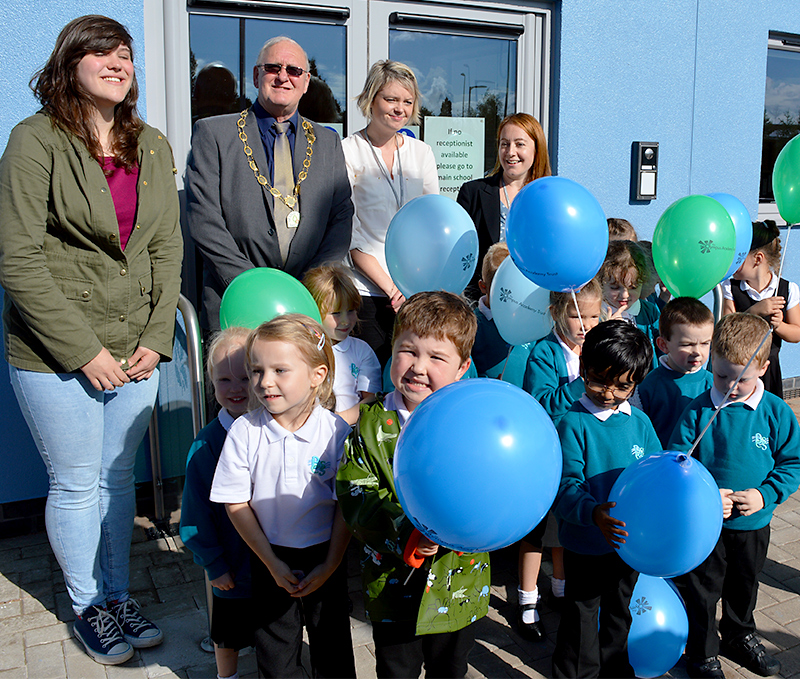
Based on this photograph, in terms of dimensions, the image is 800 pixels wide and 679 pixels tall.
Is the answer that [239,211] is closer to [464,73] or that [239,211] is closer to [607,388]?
[607,388]

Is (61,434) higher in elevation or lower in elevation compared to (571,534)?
higher

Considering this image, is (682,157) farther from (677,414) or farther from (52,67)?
(52,67)

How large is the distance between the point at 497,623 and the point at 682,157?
3.92 meters

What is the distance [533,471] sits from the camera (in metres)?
1.61

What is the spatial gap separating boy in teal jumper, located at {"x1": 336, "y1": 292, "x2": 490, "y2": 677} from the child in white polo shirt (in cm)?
16

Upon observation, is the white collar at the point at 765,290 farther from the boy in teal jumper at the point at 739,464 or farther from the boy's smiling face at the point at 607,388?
the boy's smiling face at the point at 607,388

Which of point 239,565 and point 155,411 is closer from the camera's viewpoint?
point 239,565

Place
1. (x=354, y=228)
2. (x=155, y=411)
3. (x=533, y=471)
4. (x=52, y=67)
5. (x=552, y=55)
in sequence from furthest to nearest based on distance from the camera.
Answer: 1. (x=552, y=55)
2. (x=155, y=411)
3. (x=354, y=228)
4. (x=52, y=67)
5. (x=533, y=471)

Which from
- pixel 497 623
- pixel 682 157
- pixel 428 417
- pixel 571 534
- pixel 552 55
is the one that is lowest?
pixel 497 623

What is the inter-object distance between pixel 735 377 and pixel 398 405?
127 centimetres

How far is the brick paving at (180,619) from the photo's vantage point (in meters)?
2.65

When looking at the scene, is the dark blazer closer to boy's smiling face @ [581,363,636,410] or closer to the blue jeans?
boy's smiling face @ [581,363,636,410]

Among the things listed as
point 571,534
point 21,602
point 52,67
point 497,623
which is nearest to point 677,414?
point 571,534

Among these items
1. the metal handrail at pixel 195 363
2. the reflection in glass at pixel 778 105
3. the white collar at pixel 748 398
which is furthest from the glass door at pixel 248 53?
the reflection in glass at pixel 778 105
